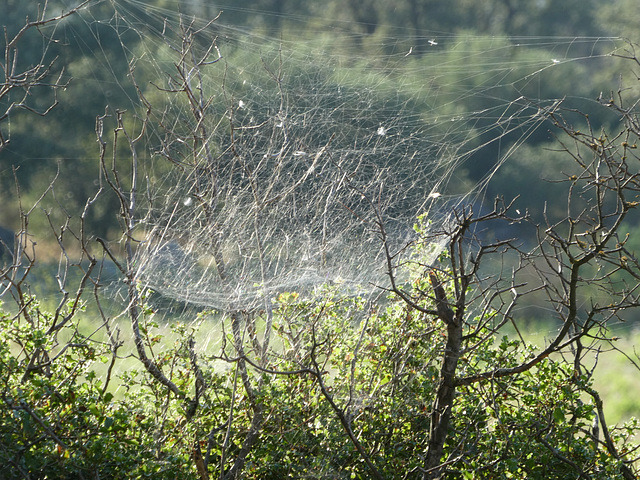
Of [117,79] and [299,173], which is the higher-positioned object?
[117,79]

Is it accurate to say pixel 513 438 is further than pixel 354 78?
No

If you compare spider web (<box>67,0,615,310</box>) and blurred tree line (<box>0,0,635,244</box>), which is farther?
blurred tree line (<box>0,0,635,244</box>)

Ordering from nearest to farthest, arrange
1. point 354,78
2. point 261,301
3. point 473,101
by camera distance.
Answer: point 261,301 → point 354,78 → point 473,101

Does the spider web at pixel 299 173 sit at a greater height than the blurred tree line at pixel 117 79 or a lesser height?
lesser

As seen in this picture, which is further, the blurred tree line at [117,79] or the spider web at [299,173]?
the blurred tree line at [117,79]

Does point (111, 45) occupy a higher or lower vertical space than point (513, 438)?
higher

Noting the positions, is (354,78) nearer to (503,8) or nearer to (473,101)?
(473,101)

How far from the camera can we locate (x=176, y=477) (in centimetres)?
217

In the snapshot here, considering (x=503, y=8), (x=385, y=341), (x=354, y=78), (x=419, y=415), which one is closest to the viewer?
(x=419, y=415)

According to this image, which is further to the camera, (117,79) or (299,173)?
(117,79)

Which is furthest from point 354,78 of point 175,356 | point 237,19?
point 237,19

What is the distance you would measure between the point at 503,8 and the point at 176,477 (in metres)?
12.3


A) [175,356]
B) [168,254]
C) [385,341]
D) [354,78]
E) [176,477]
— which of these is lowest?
[176,477]

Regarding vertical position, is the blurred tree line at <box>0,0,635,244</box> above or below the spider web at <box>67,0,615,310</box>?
above
